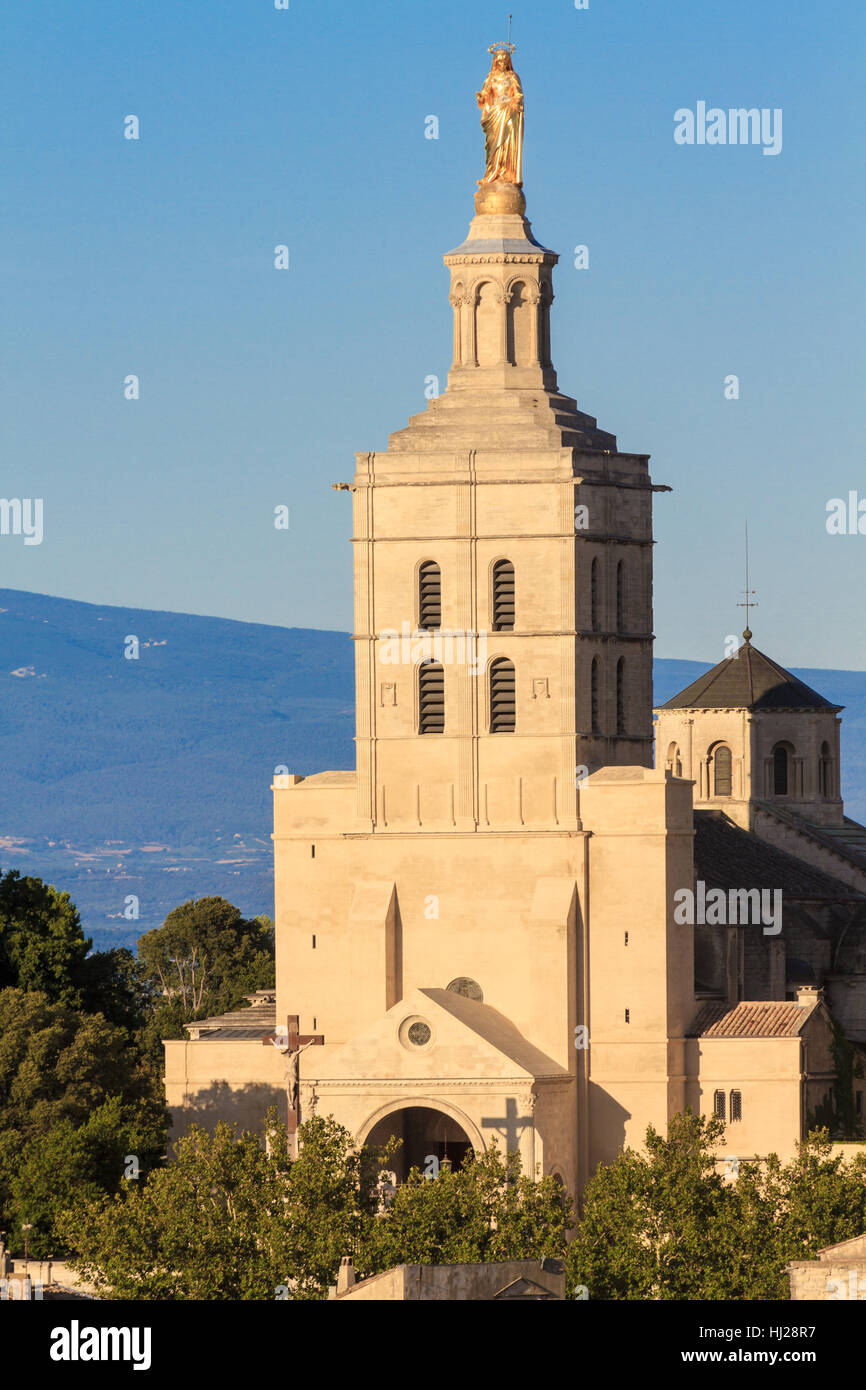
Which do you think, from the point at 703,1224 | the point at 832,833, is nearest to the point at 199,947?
the point at 832,833

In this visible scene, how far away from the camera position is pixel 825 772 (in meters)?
111

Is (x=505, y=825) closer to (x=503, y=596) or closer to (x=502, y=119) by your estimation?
(x=503, y=596)

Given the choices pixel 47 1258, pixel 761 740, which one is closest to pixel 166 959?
pixel 761 740

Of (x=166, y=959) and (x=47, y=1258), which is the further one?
(x=166, y=959)

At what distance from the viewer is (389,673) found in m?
86.1

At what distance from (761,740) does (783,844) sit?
5567 mm

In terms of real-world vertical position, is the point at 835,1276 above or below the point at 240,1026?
below

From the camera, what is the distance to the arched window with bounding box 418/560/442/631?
282 feet

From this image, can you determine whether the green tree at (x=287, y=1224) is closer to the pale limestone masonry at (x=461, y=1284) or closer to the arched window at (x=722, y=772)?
the pale limestone masonry at (x=461, y=1284)

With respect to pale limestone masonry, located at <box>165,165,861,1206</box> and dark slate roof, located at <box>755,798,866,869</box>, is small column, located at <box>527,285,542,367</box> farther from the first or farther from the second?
dark slate roof, located at <box>755,798,866,869</box>

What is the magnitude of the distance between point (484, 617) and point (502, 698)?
7.57 ft

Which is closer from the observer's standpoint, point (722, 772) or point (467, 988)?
point (467, 988)
